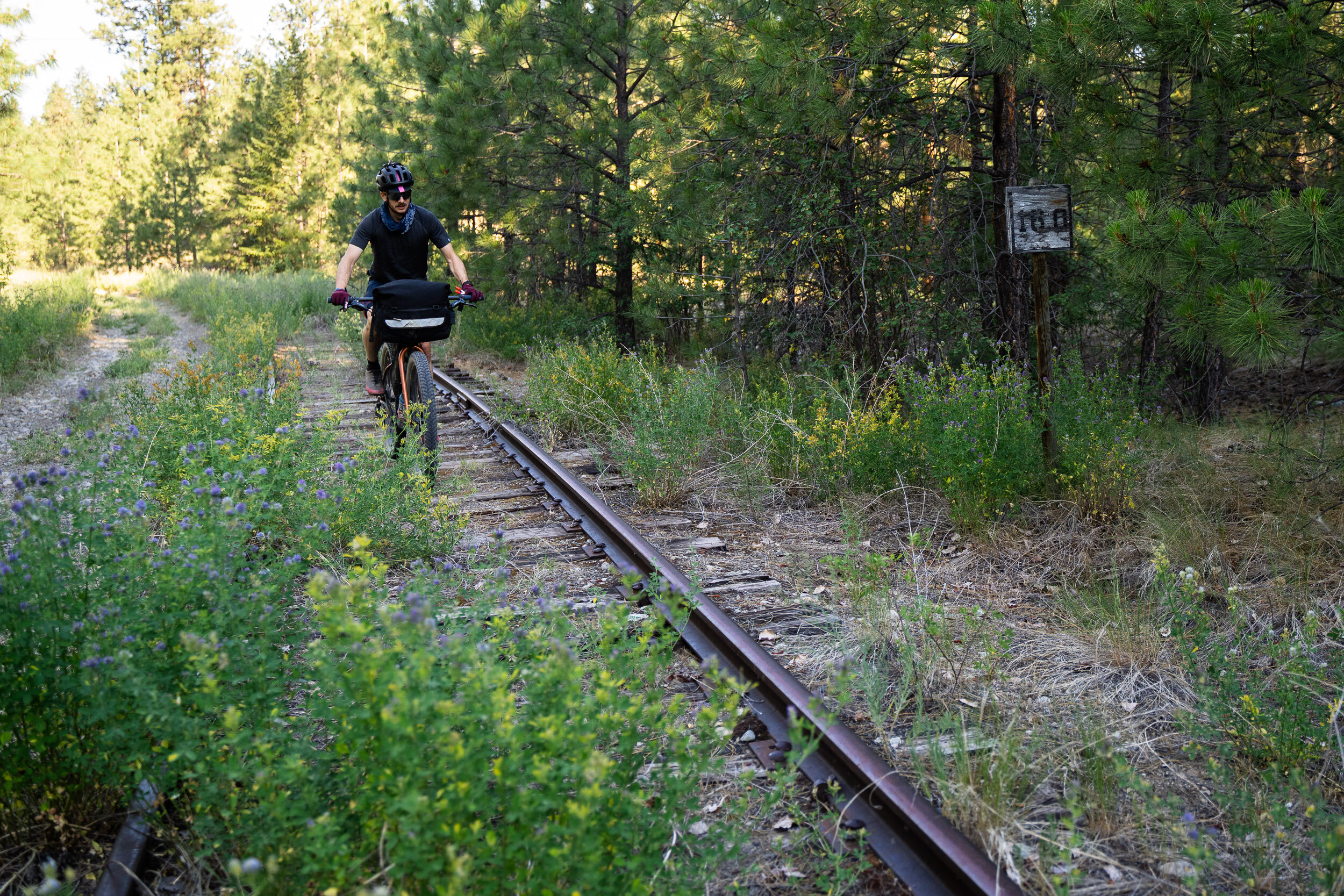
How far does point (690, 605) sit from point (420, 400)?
12.7ft

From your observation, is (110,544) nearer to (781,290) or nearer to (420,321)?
(420,321)

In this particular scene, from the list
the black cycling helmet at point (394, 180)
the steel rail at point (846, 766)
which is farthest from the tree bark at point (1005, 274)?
the black cycling helmet at point (394, 180)

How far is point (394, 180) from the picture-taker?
20.9ft

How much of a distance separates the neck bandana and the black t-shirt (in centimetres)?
2

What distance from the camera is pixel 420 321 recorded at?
6.58 m

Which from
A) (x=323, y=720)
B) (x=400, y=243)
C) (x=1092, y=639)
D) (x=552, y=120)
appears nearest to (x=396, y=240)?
(x=400, y=243)

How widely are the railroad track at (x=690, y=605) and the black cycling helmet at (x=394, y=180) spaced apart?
2189 mm

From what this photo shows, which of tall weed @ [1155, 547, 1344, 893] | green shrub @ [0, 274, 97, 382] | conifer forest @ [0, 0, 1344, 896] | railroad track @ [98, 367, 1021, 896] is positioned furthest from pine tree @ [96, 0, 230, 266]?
tall weed @ [1155, 547, 1344, 893]

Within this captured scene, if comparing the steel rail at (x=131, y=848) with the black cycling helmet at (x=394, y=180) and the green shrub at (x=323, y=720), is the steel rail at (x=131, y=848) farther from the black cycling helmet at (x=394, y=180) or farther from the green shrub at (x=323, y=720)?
the black cycling helmet at (x=394, y=180)

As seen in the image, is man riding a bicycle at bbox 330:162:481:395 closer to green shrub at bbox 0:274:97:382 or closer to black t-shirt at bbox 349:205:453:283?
black t-shirt at bbox 349:205:453:283

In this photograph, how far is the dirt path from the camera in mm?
9180

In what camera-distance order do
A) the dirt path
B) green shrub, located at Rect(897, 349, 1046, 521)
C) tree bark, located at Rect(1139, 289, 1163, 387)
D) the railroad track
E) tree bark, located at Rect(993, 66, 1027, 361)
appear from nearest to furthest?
the railroad track → green shrub, located at Rect(897, 349, 1046, 521) → tree bark, located at Rect(993, 66, 1027, 361) → tree bark, located at Rect(1139, 289, 1163, 387) → the dirt path

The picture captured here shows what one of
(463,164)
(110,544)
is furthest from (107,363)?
(110,544)

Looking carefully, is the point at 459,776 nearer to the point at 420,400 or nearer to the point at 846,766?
the point at 846,766
